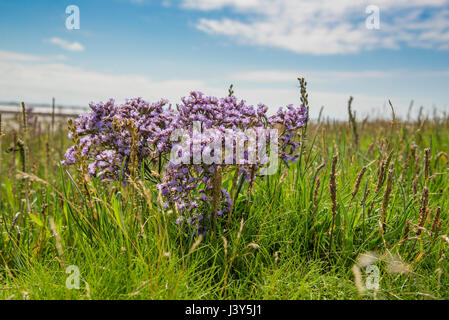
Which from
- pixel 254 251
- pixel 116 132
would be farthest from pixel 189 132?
pixel 254 251

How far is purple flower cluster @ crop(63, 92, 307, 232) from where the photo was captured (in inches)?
120

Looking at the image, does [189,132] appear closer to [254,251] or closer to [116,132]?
[116,132]

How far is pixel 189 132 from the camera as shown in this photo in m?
3.08

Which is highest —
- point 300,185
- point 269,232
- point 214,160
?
point 214,160

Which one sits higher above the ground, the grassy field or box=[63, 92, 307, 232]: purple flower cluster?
box=[63, 92, 307, 232]: purple flower cluster

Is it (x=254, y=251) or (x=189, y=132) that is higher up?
(x=189, y=132)

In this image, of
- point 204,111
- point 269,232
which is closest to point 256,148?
point 204,111

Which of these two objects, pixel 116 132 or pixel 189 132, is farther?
pixel 116 132

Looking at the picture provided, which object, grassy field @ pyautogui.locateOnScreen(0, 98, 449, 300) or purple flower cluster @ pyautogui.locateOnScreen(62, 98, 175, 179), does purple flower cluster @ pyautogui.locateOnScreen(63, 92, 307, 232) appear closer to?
purple flower cluster @ pyautogui.locateOnScreen(62, 98, 175, 179)

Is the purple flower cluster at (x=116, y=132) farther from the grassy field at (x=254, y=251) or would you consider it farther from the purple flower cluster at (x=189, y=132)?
the grassy field at (x=254, y=251)

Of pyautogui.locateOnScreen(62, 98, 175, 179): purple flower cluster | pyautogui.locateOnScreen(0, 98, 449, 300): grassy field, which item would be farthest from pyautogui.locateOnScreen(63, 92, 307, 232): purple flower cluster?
pyautogui.locateOnScreen(0, 98, 449, 300): grassy field
